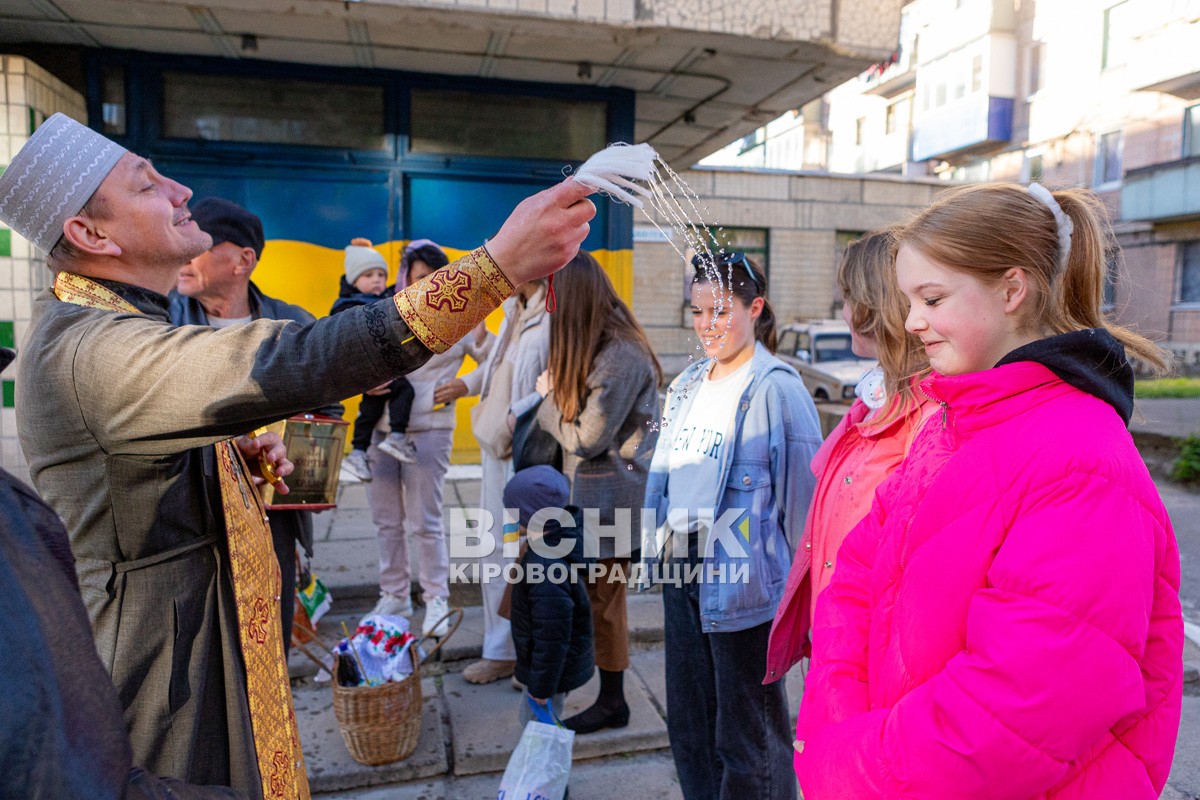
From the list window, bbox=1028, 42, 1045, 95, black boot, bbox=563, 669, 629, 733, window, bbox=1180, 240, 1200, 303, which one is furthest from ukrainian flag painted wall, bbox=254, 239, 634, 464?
window, bbox=1028, 42, 1045, 95

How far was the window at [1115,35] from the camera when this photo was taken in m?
21.1

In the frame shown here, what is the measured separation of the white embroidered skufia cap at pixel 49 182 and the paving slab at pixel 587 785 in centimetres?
242

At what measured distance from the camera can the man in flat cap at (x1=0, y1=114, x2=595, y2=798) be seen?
4.15 ft

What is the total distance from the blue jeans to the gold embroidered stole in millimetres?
1200

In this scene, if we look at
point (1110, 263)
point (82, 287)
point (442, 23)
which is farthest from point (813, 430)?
point (442, 23)

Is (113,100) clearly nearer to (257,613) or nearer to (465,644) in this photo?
(465,644)

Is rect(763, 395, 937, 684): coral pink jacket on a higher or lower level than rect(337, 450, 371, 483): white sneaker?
higher

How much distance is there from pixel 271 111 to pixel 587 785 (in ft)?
18.1

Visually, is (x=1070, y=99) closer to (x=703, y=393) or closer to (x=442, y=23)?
(x=442, y=23)

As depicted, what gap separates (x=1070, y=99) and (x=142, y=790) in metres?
28.7

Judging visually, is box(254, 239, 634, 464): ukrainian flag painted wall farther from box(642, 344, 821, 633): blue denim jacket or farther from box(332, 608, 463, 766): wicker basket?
box(642, 344, 821, 633): blue denim jacket

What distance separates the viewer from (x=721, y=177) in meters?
19.6

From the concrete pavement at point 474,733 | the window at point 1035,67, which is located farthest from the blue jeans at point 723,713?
the window at point 1035,67

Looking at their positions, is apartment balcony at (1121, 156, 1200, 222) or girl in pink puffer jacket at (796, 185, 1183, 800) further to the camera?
apartment balcony at (1121, 156, 1200, 222)
